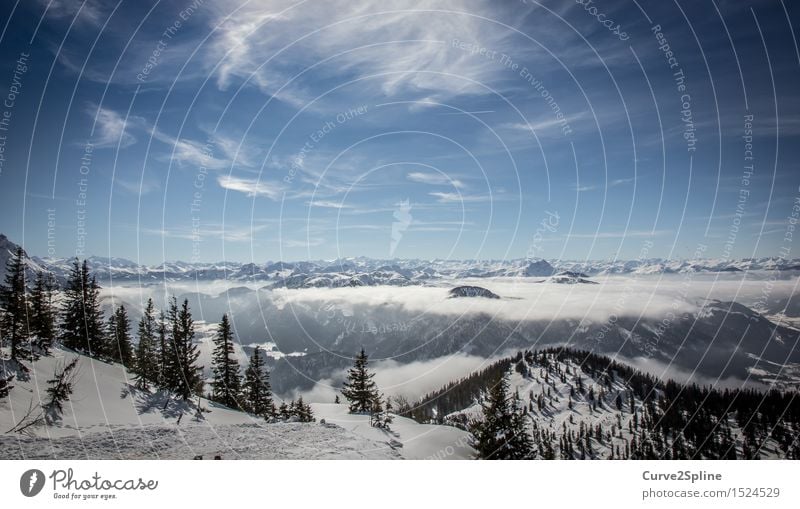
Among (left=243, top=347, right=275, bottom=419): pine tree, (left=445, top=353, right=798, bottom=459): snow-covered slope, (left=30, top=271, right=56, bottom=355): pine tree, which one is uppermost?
(left=30, top=271, right=56, bottom=355): pine tree

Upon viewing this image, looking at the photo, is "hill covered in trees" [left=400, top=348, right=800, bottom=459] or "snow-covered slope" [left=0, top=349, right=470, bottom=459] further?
"hill covered in trees" [left=400, top=348, right=800, bottom=459]

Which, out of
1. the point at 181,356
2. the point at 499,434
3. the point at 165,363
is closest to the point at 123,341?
the point at 165,363

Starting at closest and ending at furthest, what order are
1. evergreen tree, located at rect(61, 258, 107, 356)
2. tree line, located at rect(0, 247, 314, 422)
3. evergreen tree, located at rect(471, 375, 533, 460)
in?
evergreen tree, located at rect(471, 375, 533, 460), tree line, located at rect(0, 247, 314, 422), evergreen tree, located at rect(61, 258, 107, 356)

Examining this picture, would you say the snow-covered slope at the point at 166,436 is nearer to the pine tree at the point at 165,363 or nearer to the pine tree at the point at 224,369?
the pine tree at the point at 165,363

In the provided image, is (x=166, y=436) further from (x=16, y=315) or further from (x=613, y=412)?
(x=613, y=412)

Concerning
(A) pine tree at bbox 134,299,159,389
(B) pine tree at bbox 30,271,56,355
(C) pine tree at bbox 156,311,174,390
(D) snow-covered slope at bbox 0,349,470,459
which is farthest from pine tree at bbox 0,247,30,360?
(C) pine tree at bbox 156,311,174,390

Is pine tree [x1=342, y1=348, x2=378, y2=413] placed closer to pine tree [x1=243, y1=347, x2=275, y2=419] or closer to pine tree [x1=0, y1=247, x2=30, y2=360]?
pine tree [x1=243, y1=347, x2=275, y2=419]

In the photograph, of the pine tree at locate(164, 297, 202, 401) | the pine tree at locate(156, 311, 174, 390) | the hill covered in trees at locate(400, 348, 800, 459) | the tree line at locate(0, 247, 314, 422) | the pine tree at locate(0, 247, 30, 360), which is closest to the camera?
the pine tree at locate(0, 247, 30, 360)
